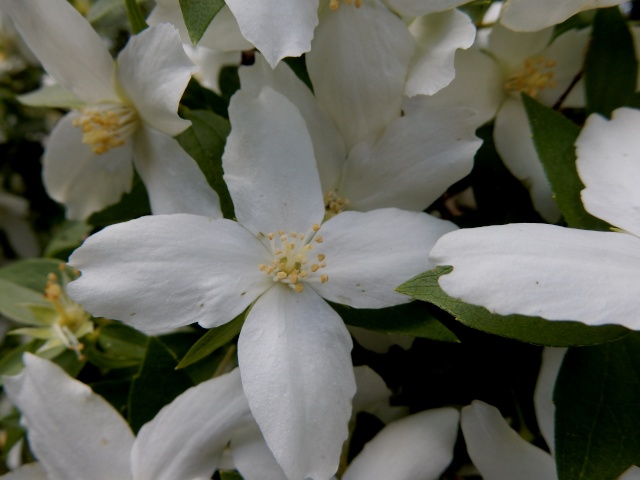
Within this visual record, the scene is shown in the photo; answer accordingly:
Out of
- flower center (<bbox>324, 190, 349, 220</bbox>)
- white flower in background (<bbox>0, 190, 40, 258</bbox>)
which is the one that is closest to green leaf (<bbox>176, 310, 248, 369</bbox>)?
flower center (<bbox>324, 190, 349, 220</bbox>)

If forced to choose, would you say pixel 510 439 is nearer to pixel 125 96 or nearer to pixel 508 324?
pixel 508 324

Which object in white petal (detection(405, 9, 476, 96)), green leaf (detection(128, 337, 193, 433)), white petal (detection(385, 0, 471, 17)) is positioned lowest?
green leaf (detection(128, 337, 193, 433))

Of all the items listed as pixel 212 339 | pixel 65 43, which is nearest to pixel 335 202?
pixel 212 339

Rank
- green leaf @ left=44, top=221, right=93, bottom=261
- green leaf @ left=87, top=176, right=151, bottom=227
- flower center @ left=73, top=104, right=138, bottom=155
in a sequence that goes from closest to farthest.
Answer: flower center @ left=73, top=104, right=138, bottom=155
green leaf @ left=87, top=176, right=151, bottom=227
green leaf @ left=44, top=221, right=93, bottom=261

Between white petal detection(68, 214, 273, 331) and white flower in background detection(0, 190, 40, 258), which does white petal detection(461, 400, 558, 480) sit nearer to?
white petal detection(68, 214, 273, 331)

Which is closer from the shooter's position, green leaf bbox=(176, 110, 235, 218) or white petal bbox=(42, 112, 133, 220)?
green leaf bbox=(176, 110, 235, 218)

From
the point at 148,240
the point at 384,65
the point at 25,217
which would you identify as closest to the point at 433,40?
the point at 384,65
